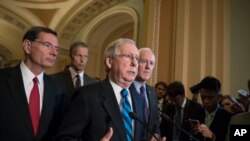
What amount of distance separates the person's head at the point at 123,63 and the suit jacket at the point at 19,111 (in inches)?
18.4

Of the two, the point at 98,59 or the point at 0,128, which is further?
the point at 98,59

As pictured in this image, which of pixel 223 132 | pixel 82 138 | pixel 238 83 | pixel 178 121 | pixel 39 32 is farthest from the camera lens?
pixel 238 83

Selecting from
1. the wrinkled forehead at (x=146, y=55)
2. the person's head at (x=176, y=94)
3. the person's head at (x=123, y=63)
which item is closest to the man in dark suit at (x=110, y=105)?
the person's head at (x=123, y=63)

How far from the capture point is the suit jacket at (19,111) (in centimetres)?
212

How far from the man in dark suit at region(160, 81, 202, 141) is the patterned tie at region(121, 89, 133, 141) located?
3.98ft

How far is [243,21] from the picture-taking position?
21.4 ft

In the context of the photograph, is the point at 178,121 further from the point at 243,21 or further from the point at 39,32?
the point at 243,21

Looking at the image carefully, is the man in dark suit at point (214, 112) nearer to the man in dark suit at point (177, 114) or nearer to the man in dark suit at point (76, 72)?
the man in dark suit at point (177, 114)

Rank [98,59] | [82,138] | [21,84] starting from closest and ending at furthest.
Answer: [82,138], [21,84], [98,59]

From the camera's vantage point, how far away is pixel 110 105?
6.66ft

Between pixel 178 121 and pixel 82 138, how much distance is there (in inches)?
66.2

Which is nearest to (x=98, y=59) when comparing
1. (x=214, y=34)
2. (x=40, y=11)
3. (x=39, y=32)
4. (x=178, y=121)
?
(x=40, y=11)

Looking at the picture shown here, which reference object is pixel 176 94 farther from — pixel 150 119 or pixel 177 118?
pixel 150 119

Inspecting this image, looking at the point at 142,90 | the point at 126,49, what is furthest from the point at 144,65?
the point at 126,49
